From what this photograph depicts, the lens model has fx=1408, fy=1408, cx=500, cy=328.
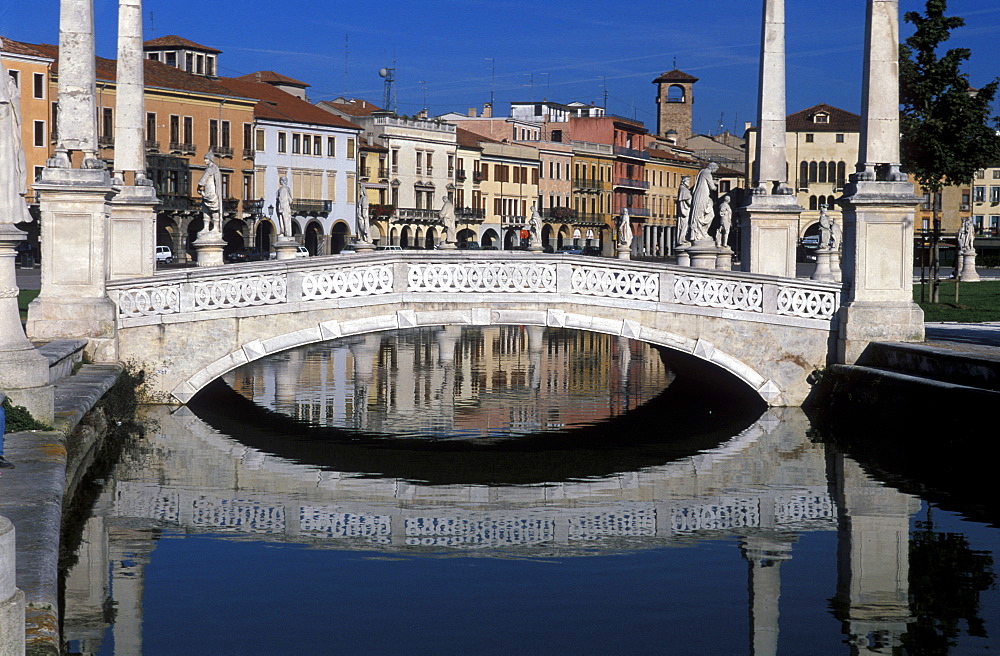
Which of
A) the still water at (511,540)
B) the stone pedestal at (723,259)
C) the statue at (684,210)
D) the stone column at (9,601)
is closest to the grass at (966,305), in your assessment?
the stone pedestal at (723,259)

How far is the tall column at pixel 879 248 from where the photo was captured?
57.8 ft

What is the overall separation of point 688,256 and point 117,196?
35.6ft

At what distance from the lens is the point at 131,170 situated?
20938 millimetres

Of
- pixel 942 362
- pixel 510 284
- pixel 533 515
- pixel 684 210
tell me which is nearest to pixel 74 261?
pixel 510 284

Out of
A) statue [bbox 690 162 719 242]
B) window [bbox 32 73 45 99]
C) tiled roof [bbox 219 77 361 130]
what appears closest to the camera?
statue [bbox 690 162 719 242]

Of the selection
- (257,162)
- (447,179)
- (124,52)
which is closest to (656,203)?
(447,179)

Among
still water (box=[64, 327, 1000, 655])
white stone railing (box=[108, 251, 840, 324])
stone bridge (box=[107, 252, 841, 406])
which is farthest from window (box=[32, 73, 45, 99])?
stone bridge (box=[107, 252, 841, 406])

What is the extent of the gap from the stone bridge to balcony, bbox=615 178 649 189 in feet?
295

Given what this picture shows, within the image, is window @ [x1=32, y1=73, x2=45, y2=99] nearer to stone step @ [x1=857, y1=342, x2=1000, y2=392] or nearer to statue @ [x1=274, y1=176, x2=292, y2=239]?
statue @ [x1=274, y1=176, x2=292, y2=239]

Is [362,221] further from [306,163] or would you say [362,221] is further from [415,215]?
[415,215]

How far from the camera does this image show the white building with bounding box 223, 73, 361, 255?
2990 inches

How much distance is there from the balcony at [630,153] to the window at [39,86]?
53.7 meters

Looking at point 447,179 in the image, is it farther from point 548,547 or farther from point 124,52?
point 548,547

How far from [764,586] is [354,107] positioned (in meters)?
82.6
